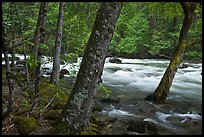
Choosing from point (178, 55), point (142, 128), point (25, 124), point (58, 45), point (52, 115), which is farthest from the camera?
point (58, 45)

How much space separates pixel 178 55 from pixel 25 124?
226 inches

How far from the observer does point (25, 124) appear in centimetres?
581

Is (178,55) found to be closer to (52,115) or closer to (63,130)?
(52,115)

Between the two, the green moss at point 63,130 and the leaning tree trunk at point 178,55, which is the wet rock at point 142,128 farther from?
the leaning tree trunk at point 178,55

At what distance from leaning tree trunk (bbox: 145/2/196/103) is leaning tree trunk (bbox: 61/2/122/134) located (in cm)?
477

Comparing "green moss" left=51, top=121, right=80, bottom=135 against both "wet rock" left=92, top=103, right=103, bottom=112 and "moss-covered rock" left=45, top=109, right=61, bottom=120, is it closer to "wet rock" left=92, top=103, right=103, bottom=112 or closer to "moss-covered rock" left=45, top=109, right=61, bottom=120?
"moss-covered rock" left=45, top=109, right=61, bottom=120

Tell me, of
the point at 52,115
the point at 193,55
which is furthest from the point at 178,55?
the point at 193,55

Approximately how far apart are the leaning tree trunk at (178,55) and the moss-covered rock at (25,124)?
199 inches

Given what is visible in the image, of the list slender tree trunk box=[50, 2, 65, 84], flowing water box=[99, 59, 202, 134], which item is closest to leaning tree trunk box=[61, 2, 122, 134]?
Answer: flowing water box=[99, 59, 202, 134]

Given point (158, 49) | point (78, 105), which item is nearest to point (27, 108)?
point (78, 105)

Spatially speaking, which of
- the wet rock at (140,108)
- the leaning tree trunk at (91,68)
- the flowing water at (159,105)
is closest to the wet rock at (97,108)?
the flowing water at (159,105)

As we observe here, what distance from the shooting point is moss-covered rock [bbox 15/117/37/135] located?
566 cm

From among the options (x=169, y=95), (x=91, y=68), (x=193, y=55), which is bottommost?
(x=169, y=95)

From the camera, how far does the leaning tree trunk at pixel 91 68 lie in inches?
202
